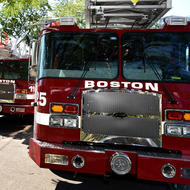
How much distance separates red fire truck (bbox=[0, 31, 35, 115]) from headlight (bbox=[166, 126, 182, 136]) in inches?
208

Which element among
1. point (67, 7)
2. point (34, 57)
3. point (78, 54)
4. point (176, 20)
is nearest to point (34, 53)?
point (34, 57)

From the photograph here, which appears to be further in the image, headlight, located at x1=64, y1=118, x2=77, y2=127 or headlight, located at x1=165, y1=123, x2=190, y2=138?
headlight, located at x1=64, y1=118, x2=77, y2=127

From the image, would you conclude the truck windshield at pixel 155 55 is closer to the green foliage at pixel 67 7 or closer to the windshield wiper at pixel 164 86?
the windshield wiper at pixel 164 86

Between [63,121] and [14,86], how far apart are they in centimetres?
512

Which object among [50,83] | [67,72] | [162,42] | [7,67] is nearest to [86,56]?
[67,72]

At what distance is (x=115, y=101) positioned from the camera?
118 inches

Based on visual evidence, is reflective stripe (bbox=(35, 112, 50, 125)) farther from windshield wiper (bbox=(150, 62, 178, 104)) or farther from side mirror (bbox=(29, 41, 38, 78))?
windshield wiper (bbox=(150, 62, 178, 104))

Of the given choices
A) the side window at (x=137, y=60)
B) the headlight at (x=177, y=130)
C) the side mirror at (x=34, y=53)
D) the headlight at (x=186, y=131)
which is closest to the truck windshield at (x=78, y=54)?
the side window at (x=137, y=60)

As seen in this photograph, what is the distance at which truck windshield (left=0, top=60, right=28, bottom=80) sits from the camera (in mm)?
7734

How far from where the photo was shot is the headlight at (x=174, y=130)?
2908mm

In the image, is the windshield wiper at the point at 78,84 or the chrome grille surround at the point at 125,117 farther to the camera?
the windshield wiper at the point at 78,84

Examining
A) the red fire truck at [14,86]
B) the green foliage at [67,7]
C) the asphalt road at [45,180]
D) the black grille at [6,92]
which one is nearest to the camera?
the asphalt road at [45,180]

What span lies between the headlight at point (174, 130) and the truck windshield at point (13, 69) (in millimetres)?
5925

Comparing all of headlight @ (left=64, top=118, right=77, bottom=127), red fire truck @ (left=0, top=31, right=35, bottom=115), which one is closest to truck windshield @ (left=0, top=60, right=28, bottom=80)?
red fire truck @ (left=0, top=31, right=35, bottom=115)
